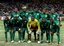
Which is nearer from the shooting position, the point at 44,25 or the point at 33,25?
the point at 44,25

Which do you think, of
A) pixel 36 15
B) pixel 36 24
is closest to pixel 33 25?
pixel 36 24

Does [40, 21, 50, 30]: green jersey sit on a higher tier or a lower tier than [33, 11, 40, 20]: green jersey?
lower

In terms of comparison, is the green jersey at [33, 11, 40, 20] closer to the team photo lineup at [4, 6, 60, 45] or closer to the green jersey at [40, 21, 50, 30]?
the team photo lineup at [4, 6, 60, 45]

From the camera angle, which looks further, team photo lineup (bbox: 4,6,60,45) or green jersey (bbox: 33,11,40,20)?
green jersey (bbox: 33,11,40,20)

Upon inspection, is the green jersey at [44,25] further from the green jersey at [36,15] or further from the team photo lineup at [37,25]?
the green jersey at [36,15]

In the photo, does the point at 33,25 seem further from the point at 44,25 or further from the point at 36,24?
the point at 44,25

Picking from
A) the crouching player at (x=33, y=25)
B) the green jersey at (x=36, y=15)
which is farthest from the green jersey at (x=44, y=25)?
the green jersey at (x=36, y=15)

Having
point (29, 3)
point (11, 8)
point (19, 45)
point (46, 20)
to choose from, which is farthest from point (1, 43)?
point (29, 3)

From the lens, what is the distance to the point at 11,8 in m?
39.7

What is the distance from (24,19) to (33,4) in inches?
1014

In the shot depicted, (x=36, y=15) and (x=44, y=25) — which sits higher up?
(x=36, y=15)

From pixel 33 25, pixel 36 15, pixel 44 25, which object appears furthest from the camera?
pixel 36 15

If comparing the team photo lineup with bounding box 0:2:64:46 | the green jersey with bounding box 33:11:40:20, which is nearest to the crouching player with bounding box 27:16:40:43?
the team photo lineup with bounding box 0:2:64:46

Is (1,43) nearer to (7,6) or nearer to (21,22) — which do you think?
(21,22)
